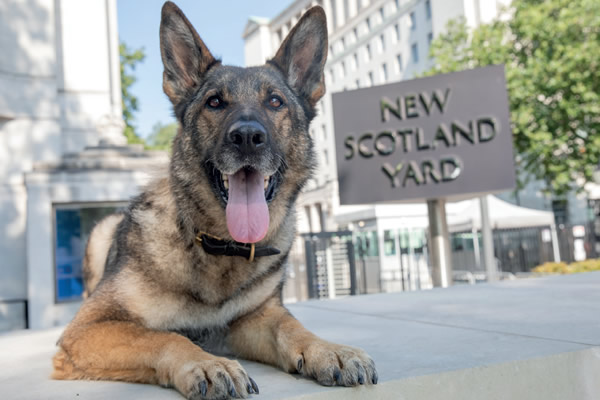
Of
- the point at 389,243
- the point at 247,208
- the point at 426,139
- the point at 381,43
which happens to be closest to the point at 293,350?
the point at 247,208

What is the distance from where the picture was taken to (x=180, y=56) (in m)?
Answer: 3.28

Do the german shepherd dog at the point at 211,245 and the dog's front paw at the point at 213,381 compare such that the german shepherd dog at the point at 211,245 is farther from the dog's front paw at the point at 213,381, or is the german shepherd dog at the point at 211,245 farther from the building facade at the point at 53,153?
the building facade at the point at 53,153

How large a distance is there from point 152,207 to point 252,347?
3.21ft

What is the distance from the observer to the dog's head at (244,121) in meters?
2.71

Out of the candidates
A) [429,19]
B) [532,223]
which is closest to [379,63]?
[429,19]

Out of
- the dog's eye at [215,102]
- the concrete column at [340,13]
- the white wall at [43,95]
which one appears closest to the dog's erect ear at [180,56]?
the dog's eye at [215,102]

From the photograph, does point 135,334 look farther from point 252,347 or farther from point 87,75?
point 87,75

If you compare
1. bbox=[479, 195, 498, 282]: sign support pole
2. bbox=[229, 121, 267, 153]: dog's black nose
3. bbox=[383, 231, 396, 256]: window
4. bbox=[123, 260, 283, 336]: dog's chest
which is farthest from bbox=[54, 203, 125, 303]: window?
bbox=[383, 231, 396, 256]: window

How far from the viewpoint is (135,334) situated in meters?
2.47

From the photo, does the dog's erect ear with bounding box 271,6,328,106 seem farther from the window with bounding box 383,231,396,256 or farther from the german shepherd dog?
the window with bounding box 383,231,396,256

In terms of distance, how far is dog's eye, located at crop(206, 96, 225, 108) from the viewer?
3074 mm

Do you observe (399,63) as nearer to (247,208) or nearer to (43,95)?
(43,95)

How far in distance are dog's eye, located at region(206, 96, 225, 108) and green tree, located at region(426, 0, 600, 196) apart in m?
22.6

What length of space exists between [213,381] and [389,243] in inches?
613
